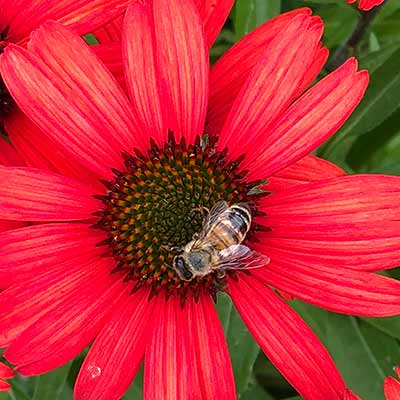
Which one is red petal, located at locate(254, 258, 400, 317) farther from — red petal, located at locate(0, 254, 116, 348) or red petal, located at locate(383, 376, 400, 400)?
red petal, located at locate(0, 254, 116, 348)

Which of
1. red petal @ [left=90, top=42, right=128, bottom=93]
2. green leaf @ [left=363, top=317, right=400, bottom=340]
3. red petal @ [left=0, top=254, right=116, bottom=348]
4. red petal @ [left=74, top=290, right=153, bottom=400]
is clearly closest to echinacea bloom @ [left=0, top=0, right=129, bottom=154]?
red petal @ [left=90, top=42, right=128, bottom=93]

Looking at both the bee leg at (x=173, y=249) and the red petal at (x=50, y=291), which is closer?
the red petal at (x=50, y=291)

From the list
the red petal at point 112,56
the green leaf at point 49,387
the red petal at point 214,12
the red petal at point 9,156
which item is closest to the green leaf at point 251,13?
the red petal at point 214,12

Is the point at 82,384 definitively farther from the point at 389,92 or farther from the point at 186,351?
the point at 389,92

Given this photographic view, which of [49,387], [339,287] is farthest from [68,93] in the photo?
[49,387]

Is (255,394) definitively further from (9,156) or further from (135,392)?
(9,156)

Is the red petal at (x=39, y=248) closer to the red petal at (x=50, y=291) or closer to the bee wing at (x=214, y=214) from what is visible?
the red petal at (x=50, y=291)
